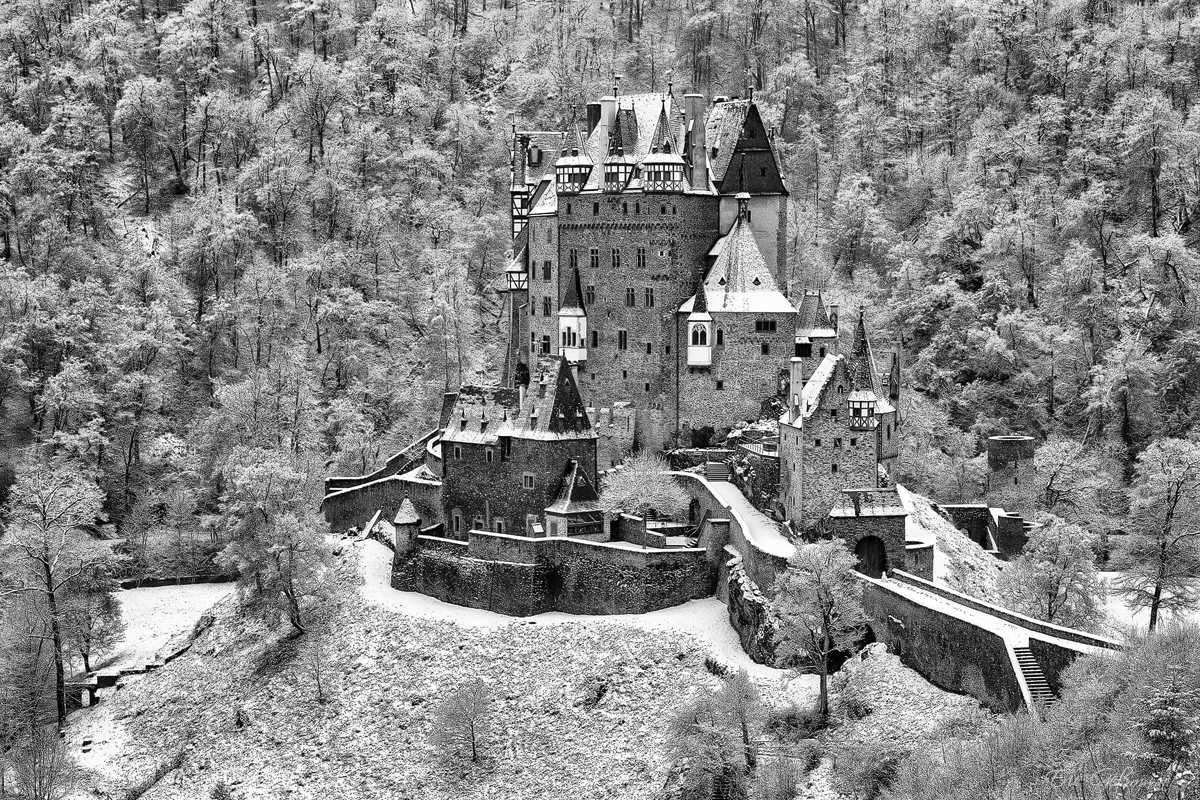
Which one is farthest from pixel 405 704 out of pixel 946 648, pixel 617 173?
pixel 617 173

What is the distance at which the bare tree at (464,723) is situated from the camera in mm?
64500

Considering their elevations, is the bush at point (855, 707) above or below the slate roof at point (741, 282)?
below

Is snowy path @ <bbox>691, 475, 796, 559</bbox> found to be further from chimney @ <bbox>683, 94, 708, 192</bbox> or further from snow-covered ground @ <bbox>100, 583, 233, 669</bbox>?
snow-covered ground @ <bbox>100, 583, 233, 669</bbox>

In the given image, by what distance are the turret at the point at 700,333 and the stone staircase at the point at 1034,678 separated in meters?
33.6

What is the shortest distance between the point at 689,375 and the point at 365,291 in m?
47.4

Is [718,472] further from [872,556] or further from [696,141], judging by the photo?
[696,141]

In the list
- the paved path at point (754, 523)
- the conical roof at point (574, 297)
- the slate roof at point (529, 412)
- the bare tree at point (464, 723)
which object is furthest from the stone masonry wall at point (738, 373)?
the bare tree at point (464, 723)

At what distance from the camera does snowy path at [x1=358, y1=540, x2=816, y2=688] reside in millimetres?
65375

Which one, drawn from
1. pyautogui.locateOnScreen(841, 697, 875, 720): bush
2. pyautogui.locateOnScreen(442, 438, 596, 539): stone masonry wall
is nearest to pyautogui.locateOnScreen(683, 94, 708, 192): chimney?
pyautogui.locateOnScreen(442, 438, 596, 539): stone masonry wall

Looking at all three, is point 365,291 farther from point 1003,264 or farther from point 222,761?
point 222,761

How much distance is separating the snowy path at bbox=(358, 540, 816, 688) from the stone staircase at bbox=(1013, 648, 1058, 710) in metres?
11.9

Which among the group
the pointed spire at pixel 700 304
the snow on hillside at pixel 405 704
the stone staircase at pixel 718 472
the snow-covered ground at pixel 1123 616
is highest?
the pointed spire at pixel 700 304

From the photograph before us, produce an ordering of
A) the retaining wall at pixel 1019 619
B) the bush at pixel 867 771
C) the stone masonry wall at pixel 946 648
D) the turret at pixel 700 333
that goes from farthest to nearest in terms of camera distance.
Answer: the turret at pixel 700 333, the retaining wall at pixel 1019 619, the stone masonry wall at pixel 946 648, the bush at pixel 867 771

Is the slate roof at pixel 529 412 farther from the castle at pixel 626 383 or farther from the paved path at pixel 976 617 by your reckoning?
the paved path at pixel 976 617
